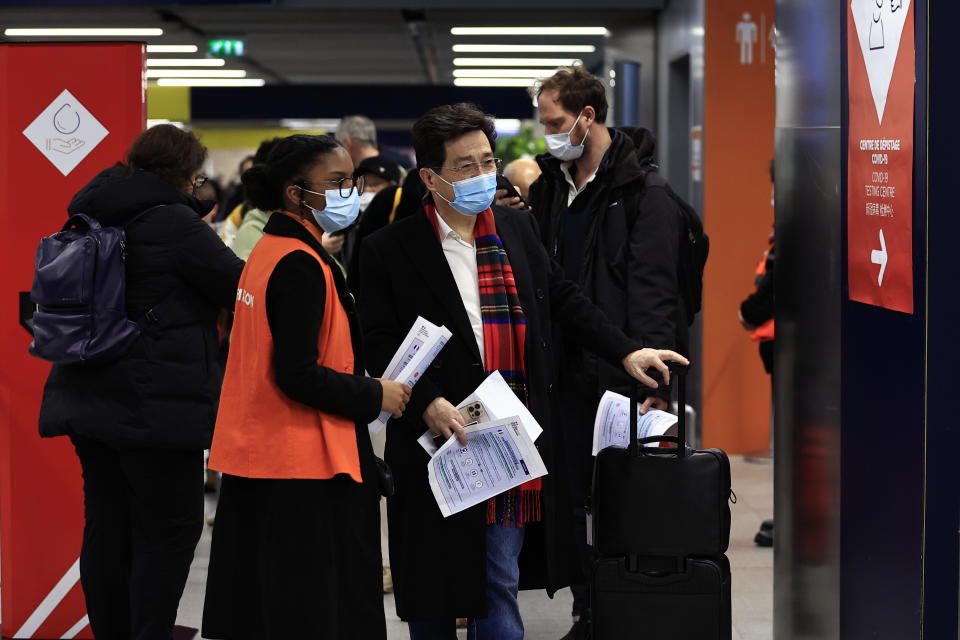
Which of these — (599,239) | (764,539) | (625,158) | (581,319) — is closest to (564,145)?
(625,158)

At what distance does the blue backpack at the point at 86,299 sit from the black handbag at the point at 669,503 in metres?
1.41

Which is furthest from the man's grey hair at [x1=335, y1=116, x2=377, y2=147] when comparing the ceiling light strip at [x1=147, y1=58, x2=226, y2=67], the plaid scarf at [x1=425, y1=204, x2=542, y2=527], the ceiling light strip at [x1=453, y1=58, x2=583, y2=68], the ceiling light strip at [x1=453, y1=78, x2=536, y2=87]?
the ceiling light strip at [x1=453, y1=78, x2=536, y2=87]

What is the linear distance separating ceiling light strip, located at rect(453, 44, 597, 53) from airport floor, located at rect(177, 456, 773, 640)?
8984 millimetres

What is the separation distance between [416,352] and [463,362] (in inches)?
7.3

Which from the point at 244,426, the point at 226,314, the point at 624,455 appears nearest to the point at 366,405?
the point at 244,426

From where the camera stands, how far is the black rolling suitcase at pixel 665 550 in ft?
9.84

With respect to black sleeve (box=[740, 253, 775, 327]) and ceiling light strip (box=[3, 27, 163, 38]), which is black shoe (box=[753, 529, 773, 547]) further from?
ceiling light strip (box=[3, 27, 163, 38])

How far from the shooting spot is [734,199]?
8.20 metres

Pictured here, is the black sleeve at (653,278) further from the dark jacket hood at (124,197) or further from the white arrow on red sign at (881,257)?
the dark jacket hood at (124,197)

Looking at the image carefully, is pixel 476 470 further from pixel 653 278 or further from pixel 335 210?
pixel 653 278

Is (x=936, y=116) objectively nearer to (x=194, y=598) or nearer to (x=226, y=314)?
(x=194, y=598)

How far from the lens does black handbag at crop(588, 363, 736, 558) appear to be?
3.00 m

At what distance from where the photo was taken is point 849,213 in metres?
2.81

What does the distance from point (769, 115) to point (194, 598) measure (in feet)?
16.7
